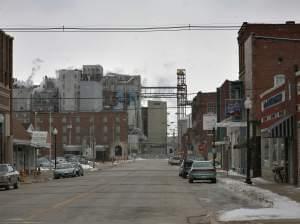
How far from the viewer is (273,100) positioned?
45312 mm

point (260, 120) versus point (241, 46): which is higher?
point (241, 46)

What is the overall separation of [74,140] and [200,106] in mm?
64966

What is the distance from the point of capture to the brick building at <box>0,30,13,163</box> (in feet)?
196

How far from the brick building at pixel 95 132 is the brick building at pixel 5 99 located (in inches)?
4180

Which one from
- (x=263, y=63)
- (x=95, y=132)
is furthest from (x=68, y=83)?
(x=263, y=63)

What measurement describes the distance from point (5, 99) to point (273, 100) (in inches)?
1034

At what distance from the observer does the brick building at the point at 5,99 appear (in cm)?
5988

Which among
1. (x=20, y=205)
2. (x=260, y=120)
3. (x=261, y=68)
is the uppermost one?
(x=261, y=68)

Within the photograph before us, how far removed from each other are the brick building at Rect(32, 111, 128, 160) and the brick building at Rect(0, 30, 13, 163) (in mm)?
106177

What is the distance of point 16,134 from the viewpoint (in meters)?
68.5

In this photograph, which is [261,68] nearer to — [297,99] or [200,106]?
[297,99]

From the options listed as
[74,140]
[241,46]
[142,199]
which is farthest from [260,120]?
[74,140]

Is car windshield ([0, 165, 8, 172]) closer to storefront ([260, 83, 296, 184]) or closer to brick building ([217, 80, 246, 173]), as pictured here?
storefront ([260, 83, 296, 184])

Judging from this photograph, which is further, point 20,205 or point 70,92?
point 70,92
